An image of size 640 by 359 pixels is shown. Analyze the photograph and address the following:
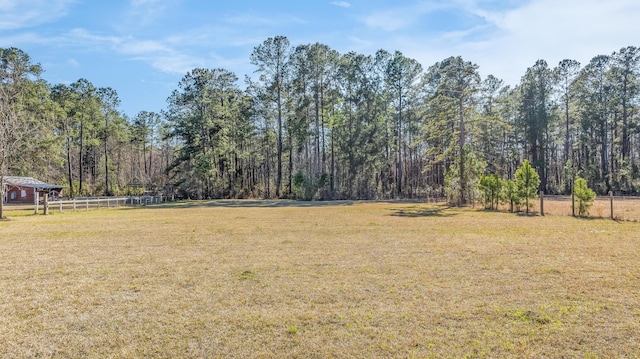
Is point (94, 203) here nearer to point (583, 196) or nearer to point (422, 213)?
point (422, 213)

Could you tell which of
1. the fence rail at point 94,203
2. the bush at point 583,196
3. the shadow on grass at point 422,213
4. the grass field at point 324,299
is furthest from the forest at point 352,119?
the grass field at point 324,299

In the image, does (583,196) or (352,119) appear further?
(352,119)

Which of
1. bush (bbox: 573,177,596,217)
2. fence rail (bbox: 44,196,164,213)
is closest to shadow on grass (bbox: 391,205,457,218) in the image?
bush (bbox: 573,177,596,217)

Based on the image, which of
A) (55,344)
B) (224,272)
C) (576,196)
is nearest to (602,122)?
(576,196)

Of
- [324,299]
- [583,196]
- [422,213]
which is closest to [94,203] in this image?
[422,213]

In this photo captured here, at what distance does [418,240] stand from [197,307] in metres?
7.64

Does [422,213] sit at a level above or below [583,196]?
below

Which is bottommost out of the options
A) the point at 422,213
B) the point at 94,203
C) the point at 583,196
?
the point at 422,213

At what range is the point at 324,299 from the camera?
5.75 metres

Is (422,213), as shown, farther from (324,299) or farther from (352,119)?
(352,119)

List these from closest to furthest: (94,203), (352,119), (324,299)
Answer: (324,299) < (94,203) < (352,119)

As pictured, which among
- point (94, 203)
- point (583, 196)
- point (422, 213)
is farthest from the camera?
point (94, 203)

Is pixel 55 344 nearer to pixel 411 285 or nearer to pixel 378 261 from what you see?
pixel 411 285

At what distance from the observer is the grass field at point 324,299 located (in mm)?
4168
